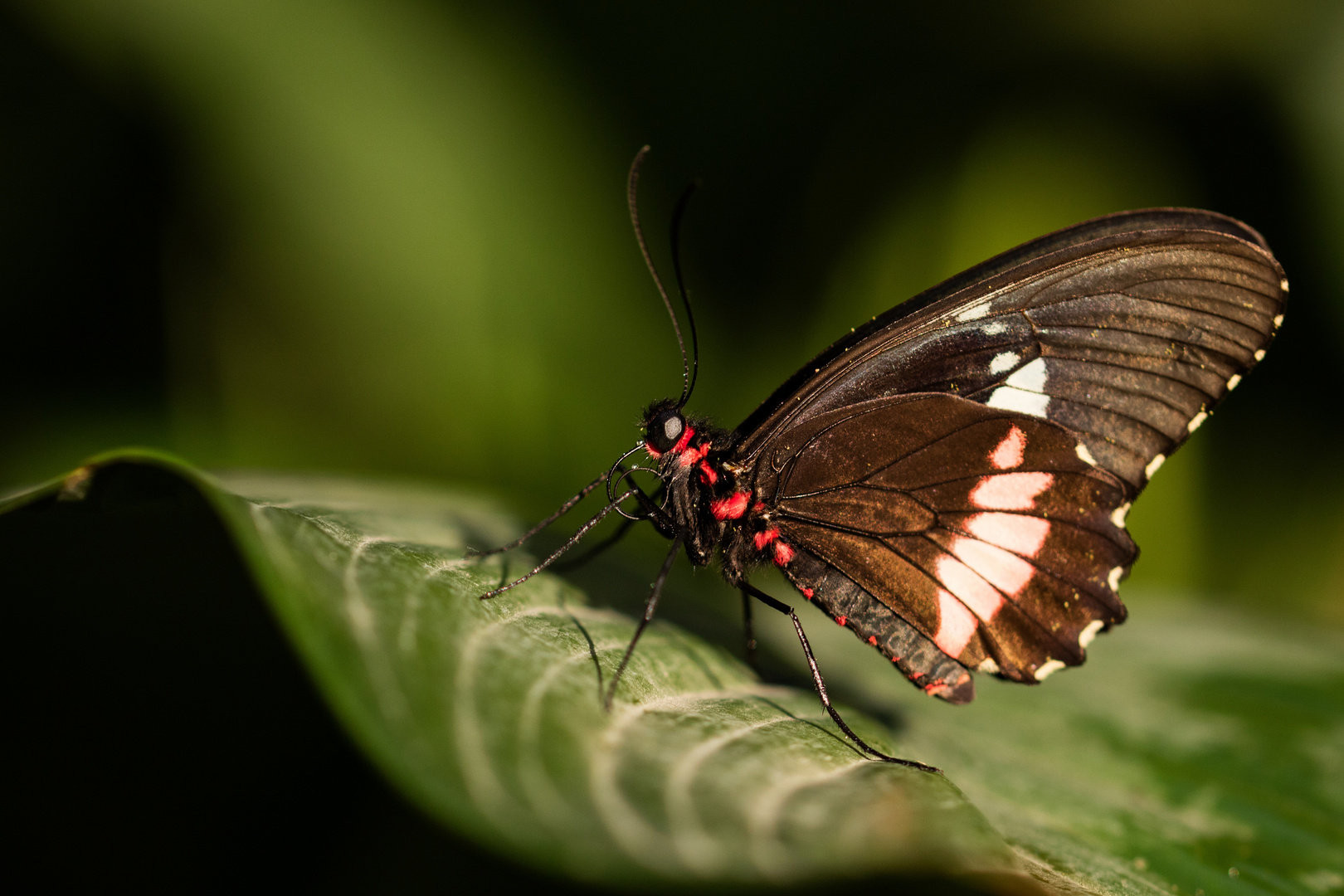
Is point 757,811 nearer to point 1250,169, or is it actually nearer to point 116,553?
point 116,553

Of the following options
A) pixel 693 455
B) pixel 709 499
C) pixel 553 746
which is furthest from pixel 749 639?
pixel 553 746

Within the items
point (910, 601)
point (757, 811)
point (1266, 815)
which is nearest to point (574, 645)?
point (757, 811)

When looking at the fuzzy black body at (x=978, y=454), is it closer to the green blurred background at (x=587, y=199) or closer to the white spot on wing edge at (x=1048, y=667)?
the white spot on wing edge at (x=1048, y=667)

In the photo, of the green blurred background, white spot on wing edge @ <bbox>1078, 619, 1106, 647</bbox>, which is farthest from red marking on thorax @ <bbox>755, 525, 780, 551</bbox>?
the green blurred background

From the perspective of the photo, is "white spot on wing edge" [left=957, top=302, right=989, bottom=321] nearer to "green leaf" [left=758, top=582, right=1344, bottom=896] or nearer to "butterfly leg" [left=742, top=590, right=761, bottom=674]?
"butterfly leg" [left=742, top=590, right=761, bottom=674]

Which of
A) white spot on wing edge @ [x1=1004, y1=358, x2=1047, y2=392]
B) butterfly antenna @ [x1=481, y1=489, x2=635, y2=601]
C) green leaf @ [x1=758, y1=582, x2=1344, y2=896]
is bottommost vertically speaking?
green leaf @ [x1=758, y1=582, x2=1344, y2=896]

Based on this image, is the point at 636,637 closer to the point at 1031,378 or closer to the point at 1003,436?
the point at 1003,436

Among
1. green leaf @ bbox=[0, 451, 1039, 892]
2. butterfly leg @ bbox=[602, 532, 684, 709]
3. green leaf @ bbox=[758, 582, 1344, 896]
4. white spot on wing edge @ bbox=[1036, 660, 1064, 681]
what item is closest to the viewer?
green leaf @ bbox=[0, 451, 1039, 892]
